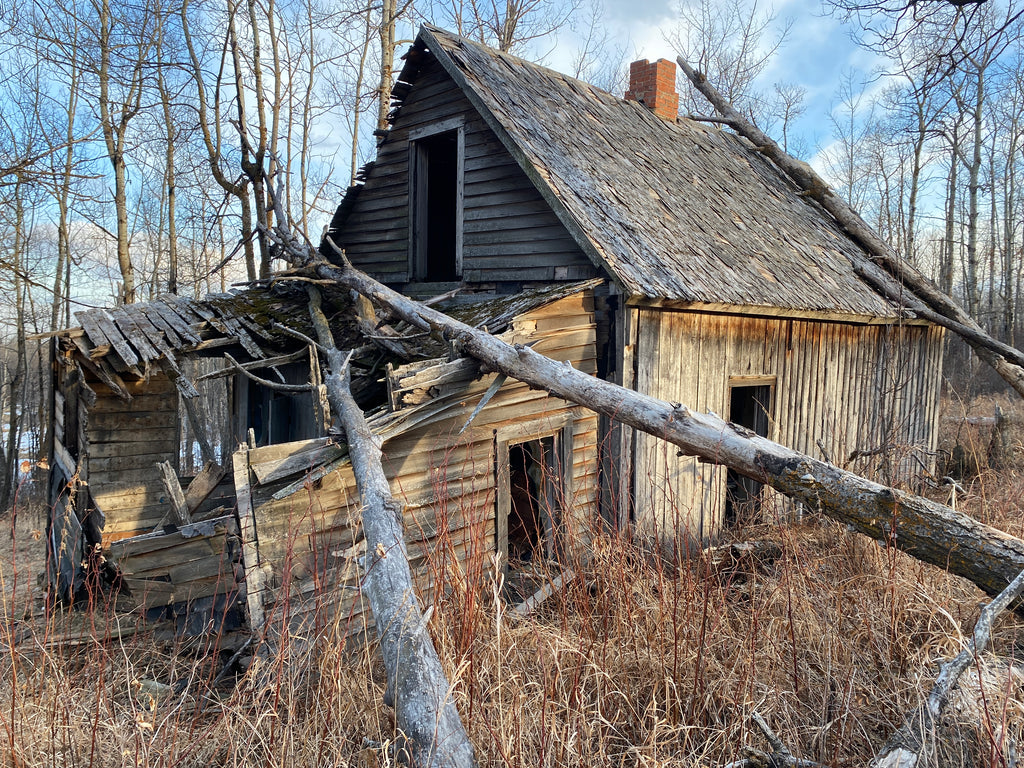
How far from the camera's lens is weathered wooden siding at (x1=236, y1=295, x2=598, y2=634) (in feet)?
14.7

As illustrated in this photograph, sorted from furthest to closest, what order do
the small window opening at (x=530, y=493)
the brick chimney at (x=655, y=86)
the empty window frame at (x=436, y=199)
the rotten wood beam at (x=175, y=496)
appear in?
1. the brick chimney at (x=655, y=86)
2. the empty window frame at (x=436, y=199)
3. the small window opening at (x=530, y=493)
4. the rotten wood beam at (x=175, y=496)

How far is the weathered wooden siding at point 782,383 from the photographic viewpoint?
699 centimetres

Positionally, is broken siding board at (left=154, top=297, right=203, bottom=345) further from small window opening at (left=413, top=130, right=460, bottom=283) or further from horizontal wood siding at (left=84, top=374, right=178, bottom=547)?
small window opening at (left=413, top=130, right=460, bottom=283)

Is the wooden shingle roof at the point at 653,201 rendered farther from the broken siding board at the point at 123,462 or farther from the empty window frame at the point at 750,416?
the broken siding board at the point at 123,462

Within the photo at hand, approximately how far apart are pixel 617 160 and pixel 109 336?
651 centimetres

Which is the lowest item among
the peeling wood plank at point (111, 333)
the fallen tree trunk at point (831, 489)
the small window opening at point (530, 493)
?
the small window opening at point (530, 493)

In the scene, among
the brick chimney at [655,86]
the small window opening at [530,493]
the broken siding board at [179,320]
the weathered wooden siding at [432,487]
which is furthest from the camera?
the brick chimney at [655,86]

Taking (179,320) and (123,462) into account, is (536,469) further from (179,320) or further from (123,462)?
(123,462)

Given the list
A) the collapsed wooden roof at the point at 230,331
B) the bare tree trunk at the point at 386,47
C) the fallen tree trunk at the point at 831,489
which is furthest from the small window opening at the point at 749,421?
the bare tree trunk at the point at 386,47

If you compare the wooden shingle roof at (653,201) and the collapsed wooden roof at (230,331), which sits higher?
the wooden shingle roof at (653,201)

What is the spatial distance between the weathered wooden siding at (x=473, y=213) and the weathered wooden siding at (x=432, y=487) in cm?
100

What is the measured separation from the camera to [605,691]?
3355mm

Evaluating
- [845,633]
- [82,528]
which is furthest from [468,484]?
[82,528]

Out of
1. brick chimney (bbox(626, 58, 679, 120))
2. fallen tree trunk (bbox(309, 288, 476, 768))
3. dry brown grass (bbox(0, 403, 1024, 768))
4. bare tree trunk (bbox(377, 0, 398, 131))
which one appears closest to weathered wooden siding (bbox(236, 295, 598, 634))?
fallen tree trunk (bbox(309, 288, 476, 768))
